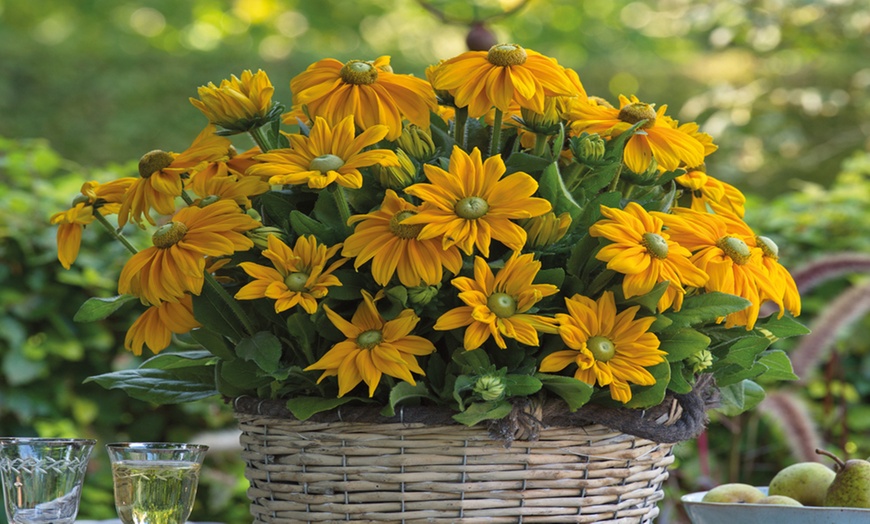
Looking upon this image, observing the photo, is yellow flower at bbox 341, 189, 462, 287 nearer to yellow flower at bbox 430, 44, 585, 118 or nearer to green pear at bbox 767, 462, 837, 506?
yellow flower at bbox 430, 44, 585, 118

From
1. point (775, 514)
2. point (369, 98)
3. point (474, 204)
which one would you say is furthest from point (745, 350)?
point (369, 98)

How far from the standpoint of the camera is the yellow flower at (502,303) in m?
0.69

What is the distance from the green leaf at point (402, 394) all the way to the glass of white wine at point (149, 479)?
203 millimetres

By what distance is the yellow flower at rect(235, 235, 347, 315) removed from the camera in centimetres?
71

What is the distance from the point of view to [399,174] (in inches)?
29.3

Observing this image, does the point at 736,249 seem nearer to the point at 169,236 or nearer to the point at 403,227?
the point at 403,227

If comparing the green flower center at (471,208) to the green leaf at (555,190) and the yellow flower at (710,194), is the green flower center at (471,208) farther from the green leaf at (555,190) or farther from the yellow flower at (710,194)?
the yellow flower at (710,194)

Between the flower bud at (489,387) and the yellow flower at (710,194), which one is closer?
the flower bud at (489,387)

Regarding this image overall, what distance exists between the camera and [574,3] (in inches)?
308

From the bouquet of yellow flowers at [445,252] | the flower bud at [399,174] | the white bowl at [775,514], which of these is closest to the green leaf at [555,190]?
the bouquet of yellow flowers at [445,252]

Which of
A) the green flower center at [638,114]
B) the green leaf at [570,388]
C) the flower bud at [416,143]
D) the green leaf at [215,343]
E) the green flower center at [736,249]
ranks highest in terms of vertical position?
the green flower center at [638,114]

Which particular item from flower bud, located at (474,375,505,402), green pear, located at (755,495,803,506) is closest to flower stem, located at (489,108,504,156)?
flower bud, located at (474,375,505,402)

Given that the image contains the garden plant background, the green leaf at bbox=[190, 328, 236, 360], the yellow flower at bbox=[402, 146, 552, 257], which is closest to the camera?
the yellow flower at bbox=[402, 146, 552, 257]

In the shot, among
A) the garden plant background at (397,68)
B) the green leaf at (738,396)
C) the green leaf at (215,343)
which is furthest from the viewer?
the garden plant background at (397,68)
